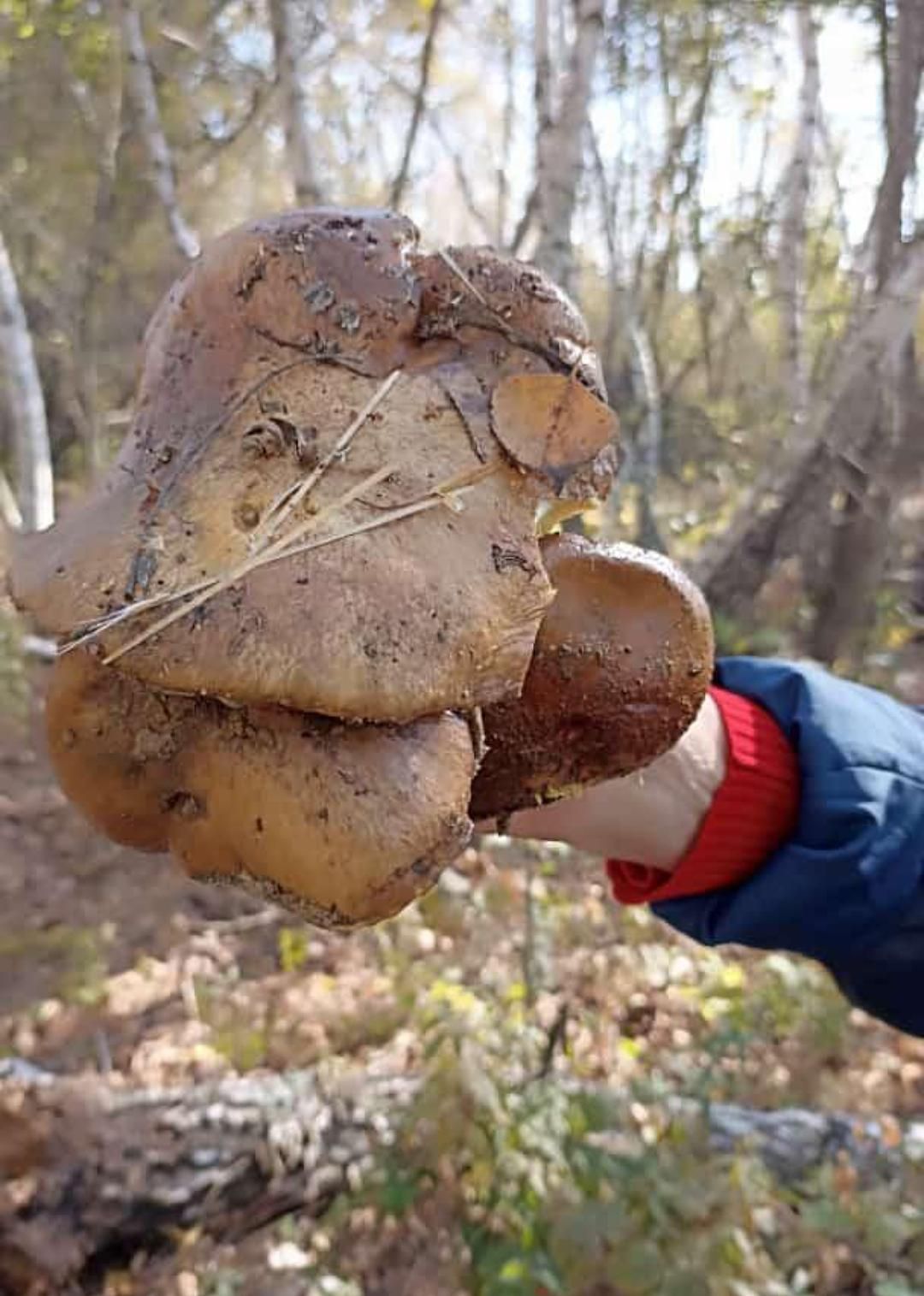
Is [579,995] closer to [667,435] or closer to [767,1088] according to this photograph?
[767,1088]

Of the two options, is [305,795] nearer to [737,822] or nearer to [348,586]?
[348,586]

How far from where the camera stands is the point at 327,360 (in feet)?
3.44

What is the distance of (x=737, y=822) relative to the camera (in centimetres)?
167

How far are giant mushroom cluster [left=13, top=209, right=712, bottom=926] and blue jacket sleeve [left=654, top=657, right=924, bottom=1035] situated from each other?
555 mm

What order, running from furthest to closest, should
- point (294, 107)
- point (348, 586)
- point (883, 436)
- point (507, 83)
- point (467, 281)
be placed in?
1. point (507, 83)
2. point (883, 436)
3. point (294, 107)
4. point (467, 281)
5. point (348, 586)

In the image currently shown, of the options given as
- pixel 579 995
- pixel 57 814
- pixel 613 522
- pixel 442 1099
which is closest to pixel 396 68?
pixel 613 522

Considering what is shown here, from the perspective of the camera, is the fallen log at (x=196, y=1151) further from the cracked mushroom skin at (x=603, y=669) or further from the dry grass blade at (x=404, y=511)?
the dry grass blade at (x=404, y=511)

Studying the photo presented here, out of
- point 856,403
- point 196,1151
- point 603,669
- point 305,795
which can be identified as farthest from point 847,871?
point 856,403

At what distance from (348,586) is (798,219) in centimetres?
636

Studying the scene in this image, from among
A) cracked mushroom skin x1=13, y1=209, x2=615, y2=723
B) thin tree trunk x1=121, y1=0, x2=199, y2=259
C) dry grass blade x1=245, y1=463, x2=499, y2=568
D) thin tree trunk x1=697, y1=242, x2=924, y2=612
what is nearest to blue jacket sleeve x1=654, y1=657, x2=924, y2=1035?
cracked mushroom skin x1=13, y1=209, x2=615, y2=723

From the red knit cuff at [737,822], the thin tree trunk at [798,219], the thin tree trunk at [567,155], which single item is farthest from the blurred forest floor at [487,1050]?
the thin tree trunk at [798,219]

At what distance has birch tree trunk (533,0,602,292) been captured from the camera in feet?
11.6

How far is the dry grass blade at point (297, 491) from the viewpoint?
921 millimetres

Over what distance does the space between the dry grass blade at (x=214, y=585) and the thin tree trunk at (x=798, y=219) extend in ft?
17.3
